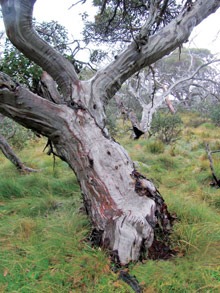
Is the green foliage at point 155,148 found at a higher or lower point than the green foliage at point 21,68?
lower

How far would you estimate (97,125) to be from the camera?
293 cm

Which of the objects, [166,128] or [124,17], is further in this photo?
[166,128]

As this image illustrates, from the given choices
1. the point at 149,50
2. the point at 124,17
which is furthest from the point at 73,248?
the point at 124,17

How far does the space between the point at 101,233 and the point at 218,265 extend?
104 centimetres

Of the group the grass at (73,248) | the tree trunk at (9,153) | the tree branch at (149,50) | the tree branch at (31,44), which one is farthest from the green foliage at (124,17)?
the tree trunk at (9,153)

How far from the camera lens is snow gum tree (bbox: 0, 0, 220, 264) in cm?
237

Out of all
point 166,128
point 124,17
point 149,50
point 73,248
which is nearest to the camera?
point 73,248

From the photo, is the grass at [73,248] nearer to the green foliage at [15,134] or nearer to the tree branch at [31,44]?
the tree branch at [31,44]

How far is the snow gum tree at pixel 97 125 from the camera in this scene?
237 centimetres

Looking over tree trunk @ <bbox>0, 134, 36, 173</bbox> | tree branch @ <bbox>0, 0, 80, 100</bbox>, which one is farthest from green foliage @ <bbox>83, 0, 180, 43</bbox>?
tree trunk @ <bbox>0, 134, 36, 173</bbox>

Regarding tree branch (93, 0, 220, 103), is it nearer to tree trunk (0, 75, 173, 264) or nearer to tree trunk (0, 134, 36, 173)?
tree trunk (0, 75, 173, 264)

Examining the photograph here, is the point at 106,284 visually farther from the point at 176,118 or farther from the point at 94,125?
the point at 176,118

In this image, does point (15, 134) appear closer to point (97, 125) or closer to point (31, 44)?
point (31, 44)

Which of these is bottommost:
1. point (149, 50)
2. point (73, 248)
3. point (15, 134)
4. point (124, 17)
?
point (73, 248)
